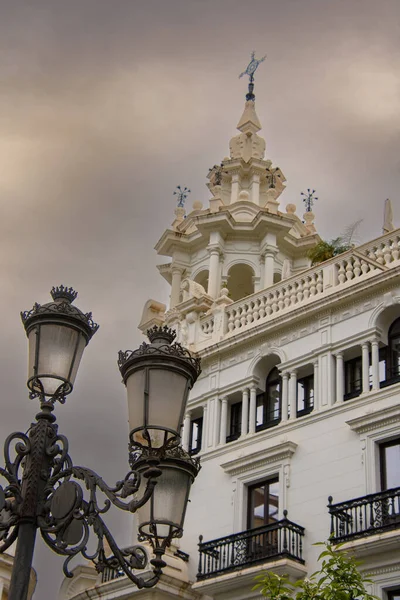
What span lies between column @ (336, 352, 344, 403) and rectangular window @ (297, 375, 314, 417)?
866 mm

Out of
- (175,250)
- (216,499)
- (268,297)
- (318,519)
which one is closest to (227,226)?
(175,250)

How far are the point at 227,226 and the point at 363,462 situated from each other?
13.7 metres

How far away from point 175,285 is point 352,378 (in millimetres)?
11879

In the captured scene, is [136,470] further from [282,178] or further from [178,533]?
[282,178]

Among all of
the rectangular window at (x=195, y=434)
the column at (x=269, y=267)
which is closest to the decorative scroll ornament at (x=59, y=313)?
the rectangular window at (x=195, y=434)

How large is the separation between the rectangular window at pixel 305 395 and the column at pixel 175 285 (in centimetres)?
969

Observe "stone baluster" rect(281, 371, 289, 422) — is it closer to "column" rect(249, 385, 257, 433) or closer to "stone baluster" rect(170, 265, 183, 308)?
"column" rect(249, 385, 257, 433)

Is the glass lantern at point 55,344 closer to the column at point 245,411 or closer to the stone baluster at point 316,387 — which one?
the stone baluster at point 316,387

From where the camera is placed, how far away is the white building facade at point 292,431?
2012cm

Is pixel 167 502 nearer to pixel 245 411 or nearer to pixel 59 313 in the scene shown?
pixel 59 313

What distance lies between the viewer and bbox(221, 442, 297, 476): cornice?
21.9 m

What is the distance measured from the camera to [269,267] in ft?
105

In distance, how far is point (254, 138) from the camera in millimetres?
37438

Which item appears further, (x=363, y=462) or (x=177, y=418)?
(x=363, y=462)
